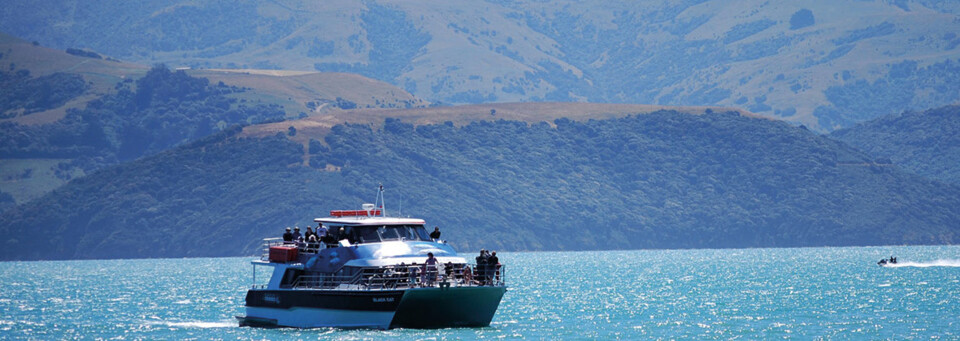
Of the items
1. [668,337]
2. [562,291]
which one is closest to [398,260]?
[668,337]

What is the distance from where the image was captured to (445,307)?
56.1m

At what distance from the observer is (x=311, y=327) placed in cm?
5797

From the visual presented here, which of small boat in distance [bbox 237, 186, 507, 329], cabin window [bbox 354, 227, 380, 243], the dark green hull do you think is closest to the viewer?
the dark green hull

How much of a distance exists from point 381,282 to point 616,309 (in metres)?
22.8

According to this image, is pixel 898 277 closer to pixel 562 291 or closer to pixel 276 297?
pixel 562 291

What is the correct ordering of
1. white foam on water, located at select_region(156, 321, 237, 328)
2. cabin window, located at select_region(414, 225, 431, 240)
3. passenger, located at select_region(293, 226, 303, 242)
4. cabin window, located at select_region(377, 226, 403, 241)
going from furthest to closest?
white foam on water, located at select_region(156, 321, 237, 328) → passenger, located at select_region(293, 226, 303, 242) → cabin window, located at select_region(414, 225, 431, 240) → cabin window, located at select_region(377, 226, 403, 241)

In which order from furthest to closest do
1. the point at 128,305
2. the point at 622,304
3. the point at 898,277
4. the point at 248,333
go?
the point at 898,277, the point at 128,305, the point at 622,304, the point at 248,333

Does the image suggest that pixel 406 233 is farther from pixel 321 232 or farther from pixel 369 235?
pixel 321 232

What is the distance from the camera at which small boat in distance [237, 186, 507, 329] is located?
181 ft

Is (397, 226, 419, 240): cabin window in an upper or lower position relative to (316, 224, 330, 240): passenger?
lower

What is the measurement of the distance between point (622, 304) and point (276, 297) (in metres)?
25.5

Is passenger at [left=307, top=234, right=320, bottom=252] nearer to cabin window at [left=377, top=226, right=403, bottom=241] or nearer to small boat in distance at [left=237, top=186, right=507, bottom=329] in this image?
small boat in distance at [left=237, top=186, right=507, bottom=329]

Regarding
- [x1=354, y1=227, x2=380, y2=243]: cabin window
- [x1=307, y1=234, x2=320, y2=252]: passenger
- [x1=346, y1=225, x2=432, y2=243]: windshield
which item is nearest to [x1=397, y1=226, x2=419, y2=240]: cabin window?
[x1=346, y1=225, x2=432, y2=243]: windshield

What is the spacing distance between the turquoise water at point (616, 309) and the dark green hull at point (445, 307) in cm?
45
